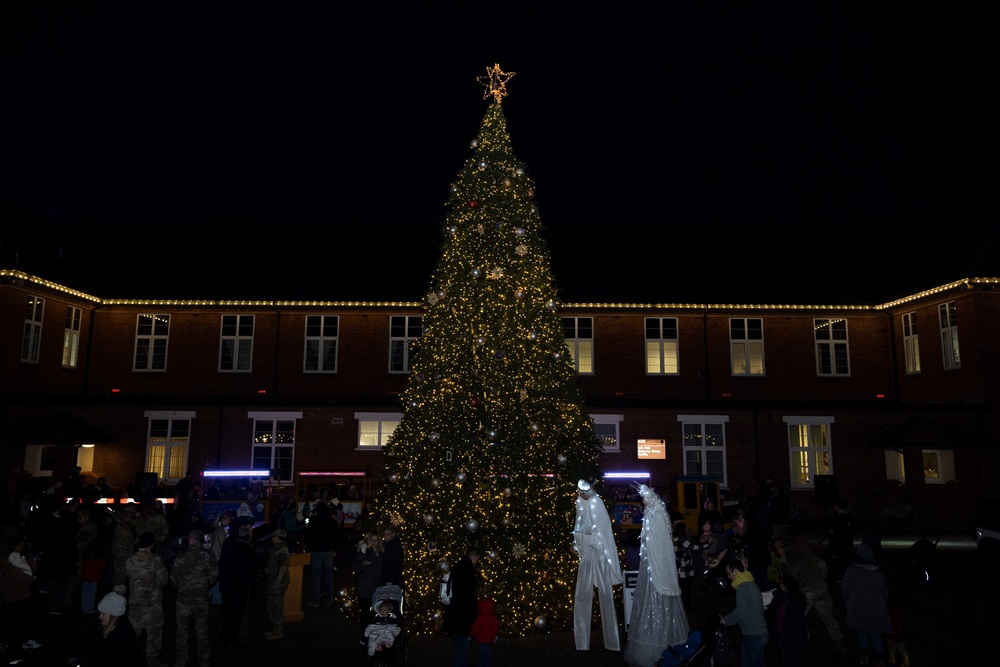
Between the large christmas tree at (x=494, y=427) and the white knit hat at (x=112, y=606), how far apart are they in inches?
197

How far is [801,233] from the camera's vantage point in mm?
32156

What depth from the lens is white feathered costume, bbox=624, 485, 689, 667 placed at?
8.87 m

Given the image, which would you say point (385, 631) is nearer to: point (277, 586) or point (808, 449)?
point (277, 586)

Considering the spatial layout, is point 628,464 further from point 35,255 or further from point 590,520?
point 35,255

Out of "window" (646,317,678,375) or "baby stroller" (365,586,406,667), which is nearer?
"baby stroller" (365,586,406,667)

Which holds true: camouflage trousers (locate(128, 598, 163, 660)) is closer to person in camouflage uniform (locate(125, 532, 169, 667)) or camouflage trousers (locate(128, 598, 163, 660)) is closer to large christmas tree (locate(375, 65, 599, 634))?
person in camouflage uniform (locate(125, 532, 169, 667))

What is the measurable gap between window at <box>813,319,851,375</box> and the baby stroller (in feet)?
76.9

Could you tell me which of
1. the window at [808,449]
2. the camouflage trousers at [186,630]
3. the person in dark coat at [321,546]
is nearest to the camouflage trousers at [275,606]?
the person in dark coat at [321,546]

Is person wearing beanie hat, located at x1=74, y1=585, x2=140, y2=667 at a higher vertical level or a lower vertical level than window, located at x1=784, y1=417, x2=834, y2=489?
lower

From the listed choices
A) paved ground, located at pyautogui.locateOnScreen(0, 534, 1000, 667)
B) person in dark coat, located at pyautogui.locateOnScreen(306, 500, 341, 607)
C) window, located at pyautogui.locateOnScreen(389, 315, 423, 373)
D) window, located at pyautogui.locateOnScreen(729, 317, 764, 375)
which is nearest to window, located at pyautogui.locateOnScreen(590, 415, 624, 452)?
window, located at pyautogui.locateOnScreen(729, 317, 764, 375)

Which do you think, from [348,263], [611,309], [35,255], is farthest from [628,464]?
[35,255]

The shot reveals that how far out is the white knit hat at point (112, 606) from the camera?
262 inches

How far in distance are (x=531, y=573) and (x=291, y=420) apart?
1766 cm

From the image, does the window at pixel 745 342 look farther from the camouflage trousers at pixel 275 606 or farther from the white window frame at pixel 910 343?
the camouflage trousers at pixel 275 606
